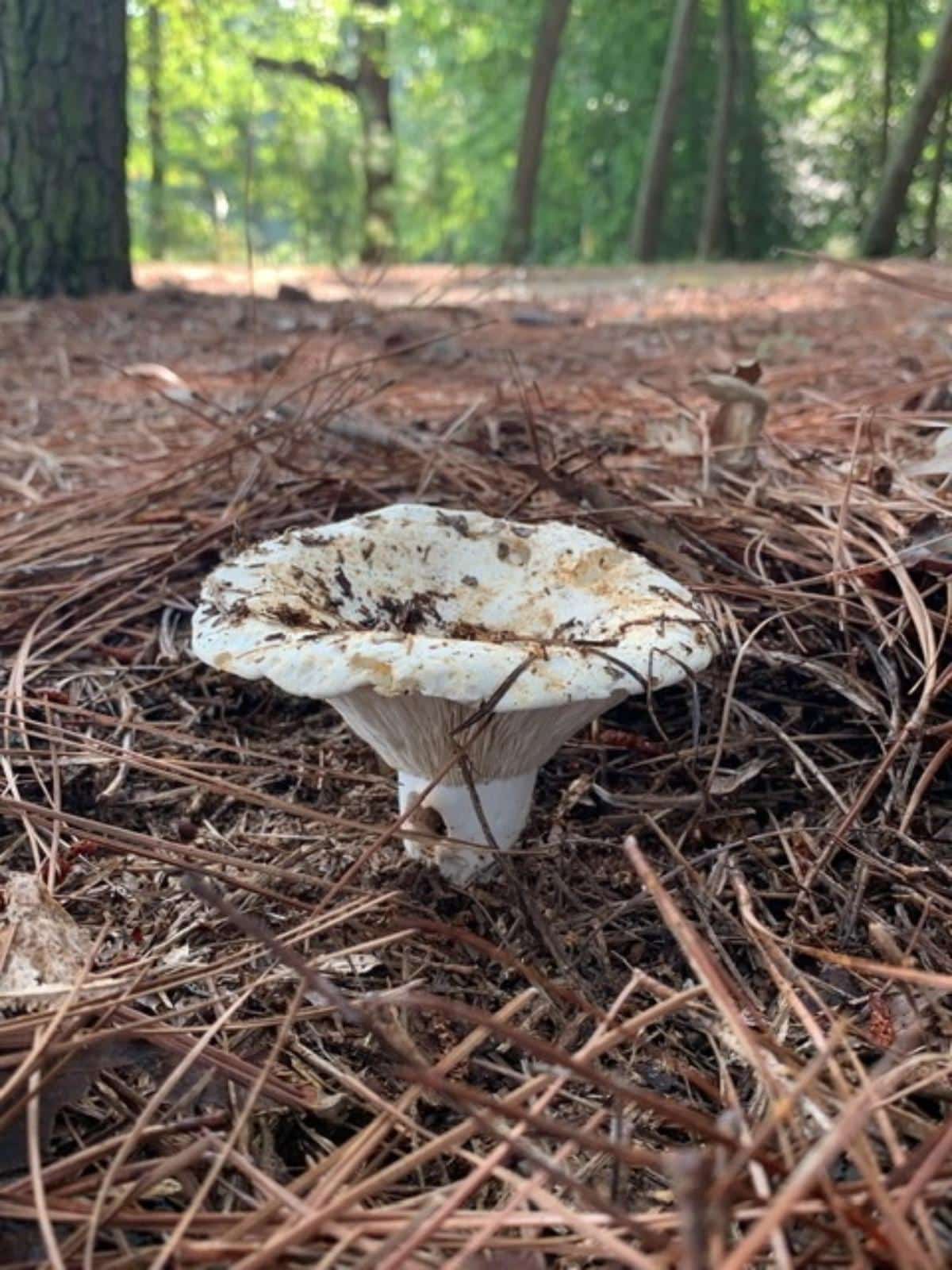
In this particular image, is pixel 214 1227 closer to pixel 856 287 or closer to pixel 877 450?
pixel 877 450

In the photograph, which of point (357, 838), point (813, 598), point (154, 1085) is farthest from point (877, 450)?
point (154, 1085)

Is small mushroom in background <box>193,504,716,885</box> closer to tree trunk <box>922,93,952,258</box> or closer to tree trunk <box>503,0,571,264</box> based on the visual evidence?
tree trunk <box>503,0,571,264</box>

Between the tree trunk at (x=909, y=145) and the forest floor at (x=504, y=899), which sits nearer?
the forest floor at (x=504, y=899)

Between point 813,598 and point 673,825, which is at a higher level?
point 813,598

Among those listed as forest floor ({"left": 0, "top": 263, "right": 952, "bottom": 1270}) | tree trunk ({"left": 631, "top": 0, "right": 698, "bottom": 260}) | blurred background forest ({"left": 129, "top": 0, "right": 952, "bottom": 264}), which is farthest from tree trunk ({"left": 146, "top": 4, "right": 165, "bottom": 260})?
forest floor ({"left": 0, "top": 263, "right": 952, "bottom": 1270})

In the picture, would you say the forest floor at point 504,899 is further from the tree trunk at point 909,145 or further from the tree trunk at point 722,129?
the tree trunk at point 722,129

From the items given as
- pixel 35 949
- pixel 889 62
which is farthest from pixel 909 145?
pixel 35 949

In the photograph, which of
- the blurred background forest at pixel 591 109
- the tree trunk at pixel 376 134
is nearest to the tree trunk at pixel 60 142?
the blurred background forest at pixel 591 109
